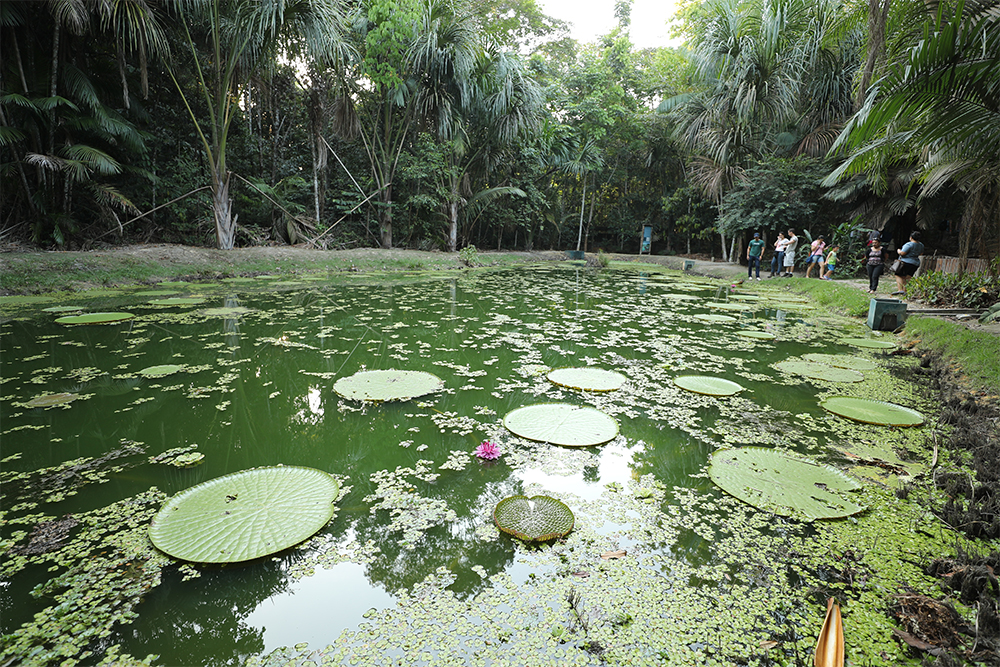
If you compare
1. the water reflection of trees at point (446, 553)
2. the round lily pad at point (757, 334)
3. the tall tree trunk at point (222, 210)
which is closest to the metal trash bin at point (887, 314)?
the round lily pad at point (757, 334)

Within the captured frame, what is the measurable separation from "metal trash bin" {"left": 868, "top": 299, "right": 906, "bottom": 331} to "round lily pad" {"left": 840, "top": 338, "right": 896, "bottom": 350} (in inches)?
21.6

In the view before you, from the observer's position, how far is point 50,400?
7.80 feet

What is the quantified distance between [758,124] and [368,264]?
10116 millimetres

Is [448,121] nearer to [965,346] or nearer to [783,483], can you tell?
[965,346]

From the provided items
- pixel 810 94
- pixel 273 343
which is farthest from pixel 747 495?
pixel 810 94

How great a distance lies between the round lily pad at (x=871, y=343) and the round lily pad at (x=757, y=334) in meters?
0.65

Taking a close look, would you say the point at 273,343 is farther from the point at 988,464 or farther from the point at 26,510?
the point at 988,464

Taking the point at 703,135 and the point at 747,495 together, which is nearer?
the point at 747,495

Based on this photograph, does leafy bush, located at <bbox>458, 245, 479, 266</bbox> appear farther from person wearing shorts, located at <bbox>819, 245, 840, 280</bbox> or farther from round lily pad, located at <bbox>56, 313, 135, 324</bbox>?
person wearing shorts, located at <bbox>819, 245, 840, 280</bbox>

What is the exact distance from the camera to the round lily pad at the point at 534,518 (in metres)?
1.51

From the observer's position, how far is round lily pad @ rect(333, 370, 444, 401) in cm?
260

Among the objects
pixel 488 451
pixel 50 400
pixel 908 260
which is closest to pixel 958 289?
pixel 908 260

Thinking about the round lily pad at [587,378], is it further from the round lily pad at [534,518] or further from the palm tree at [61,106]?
the palm tree at [61,106]

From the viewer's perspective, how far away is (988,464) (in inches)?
74.3
